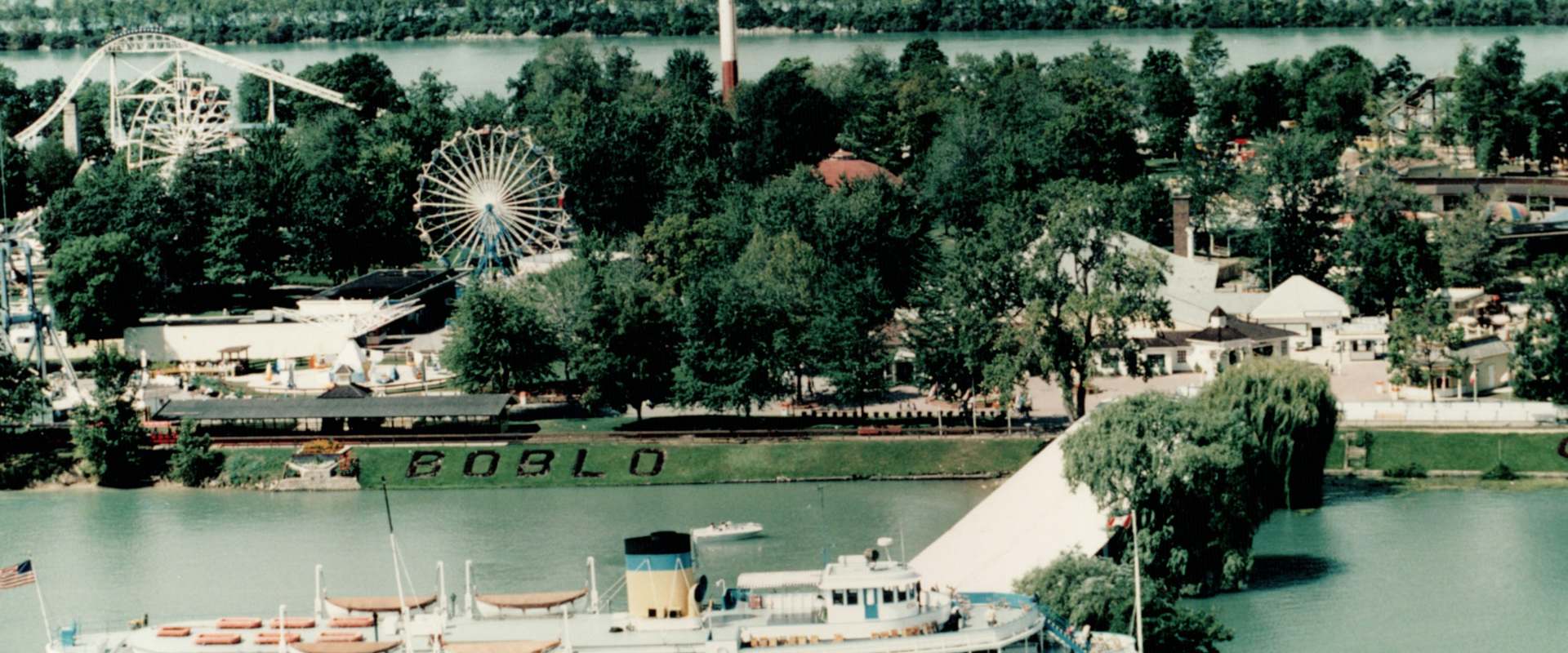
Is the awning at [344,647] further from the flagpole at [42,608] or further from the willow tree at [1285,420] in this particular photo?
the willow tree at [1285,420]

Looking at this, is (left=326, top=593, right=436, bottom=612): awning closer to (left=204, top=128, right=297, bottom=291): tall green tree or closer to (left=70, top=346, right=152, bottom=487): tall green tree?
(left=70, top=346, right=152, bottom=487): tall green tree

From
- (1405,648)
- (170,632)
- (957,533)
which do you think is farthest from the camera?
(957,533)

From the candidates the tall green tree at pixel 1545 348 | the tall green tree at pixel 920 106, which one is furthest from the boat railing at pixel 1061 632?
the tall green tree at pixel 920 106

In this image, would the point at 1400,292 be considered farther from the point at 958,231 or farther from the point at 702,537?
the point at 702,537

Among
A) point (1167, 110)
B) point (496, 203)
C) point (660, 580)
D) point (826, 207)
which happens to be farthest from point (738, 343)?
point (1167, 110)

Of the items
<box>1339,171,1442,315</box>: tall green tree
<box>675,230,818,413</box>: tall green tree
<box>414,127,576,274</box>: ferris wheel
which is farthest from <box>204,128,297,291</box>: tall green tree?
<box>1339,171,1442,315</box>: tall green tree

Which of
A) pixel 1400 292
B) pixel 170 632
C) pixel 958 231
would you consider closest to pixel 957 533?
pixel 170 632

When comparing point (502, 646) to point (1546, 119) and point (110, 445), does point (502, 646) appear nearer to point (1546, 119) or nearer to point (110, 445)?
point (110, 445)
